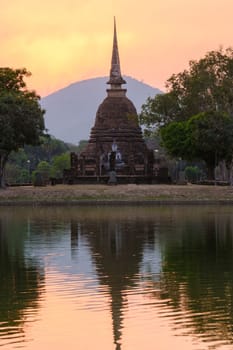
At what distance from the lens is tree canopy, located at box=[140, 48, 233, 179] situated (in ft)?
271

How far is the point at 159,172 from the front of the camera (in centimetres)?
8819

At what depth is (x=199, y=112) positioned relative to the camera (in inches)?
3649

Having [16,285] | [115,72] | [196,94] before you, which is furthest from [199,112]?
[16,285]

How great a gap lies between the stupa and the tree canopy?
2049 mm

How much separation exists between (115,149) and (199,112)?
26.9 feet

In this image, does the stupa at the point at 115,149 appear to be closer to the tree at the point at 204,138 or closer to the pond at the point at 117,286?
the tree at the point at 204,138

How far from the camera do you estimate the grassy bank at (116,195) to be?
222 ft

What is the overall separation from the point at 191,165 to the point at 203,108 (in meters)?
57.8

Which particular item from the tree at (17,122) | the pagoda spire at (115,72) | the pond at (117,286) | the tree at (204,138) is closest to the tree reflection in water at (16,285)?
the pond at (117,286)

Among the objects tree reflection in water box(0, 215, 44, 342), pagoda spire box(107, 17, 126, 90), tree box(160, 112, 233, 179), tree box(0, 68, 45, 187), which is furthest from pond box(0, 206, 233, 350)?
pagoda spire box(107, 17, 126, 90)

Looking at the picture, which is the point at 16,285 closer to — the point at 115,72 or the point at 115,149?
the point at 115,149

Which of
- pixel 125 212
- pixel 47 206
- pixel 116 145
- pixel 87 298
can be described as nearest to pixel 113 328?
pixel 87 298

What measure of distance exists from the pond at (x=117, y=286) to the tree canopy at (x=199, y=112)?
3751 cm

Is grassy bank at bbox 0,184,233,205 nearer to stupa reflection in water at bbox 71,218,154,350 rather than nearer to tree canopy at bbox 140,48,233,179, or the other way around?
tree canopy at bbox 140,48,233,179
